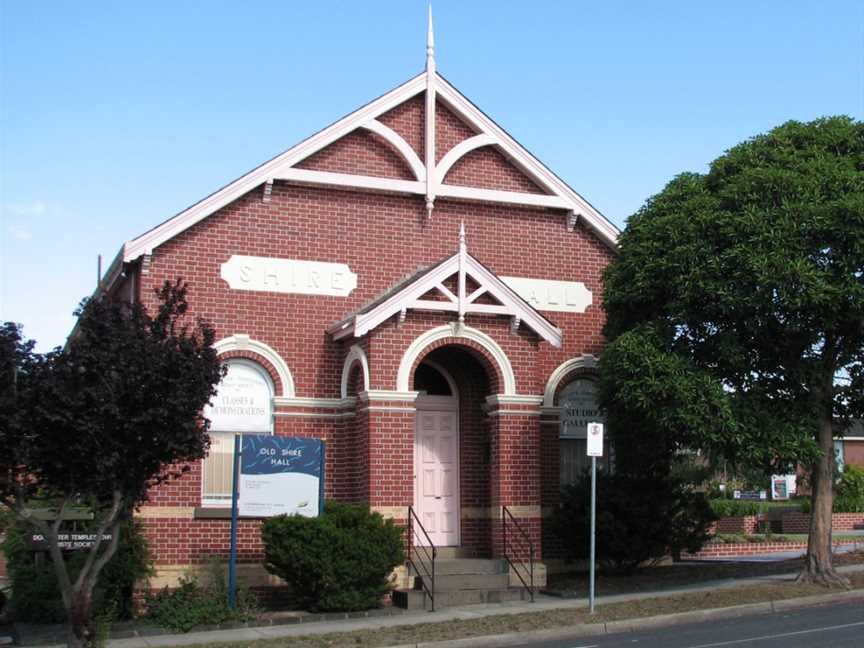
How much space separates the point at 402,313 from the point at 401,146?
359cm

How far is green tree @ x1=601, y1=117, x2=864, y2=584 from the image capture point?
1608 cm

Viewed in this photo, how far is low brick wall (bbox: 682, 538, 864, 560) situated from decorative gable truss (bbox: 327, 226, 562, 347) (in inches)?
277

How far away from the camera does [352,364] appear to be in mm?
18656

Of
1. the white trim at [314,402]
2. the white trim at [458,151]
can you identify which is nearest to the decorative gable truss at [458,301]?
the white trim at [314,402]

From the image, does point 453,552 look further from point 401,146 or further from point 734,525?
point 734,525

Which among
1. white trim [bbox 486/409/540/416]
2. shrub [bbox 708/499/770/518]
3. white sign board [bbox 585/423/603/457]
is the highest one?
white trim [bbox 486/409/540/416]

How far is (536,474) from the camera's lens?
18.9 m

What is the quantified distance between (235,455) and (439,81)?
7.94m

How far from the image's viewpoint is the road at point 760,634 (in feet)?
42.1

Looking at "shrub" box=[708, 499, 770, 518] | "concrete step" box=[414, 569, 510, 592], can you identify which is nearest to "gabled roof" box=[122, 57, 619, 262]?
"concrete step" box=[414, 569, 510, 592]

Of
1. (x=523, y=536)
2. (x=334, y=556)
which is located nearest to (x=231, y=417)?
(x=334, y=556)

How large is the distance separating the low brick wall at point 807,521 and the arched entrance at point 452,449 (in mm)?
17260

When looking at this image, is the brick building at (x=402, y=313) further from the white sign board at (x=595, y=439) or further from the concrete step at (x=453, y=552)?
the white sign board at (x=595, y=439)

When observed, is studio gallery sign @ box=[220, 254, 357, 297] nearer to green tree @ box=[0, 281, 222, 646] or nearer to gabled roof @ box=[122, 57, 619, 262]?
gabled roof @ box=[122, 57, 619, 262]
